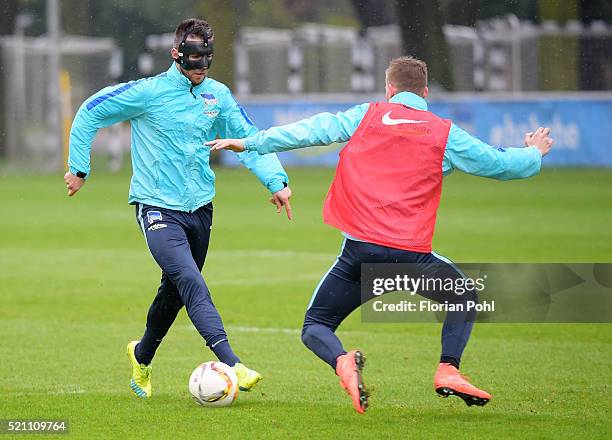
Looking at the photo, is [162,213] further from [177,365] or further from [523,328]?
[523,328]

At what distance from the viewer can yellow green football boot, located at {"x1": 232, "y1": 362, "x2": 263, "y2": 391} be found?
275 inches

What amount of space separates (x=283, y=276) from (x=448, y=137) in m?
7.56

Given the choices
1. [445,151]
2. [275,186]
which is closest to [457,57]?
[275,186]

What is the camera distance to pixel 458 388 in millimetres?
6605

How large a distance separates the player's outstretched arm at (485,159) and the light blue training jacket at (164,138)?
1.35 metres

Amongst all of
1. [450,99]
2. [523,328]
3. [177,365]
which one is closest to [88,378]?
[177,365]

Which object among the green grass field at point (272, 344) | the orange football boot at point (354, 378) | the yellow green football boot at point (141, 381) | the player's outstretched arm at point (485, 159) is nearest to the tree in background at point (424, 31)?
the green grass field at point (272, 344)

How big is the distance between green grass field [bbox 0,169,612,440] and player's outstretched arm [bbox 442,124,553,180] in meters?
Result: 1.42

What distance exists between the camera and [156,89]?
7695 millimetres

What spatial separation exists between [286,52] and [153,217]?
26.8 metres

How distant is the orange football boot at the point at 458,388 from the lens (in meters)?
6.60

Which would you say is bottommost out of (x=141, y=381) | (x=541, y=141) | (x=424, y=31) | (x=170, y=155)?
(x=424, y=31)

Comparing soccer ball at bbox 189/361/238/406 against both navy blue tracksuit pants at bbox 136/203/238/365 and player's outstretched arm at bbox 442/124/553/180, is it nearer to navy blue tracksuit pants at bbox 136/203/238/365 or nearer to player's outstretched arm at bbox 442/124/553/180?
navy blue tracksuit pants at bbox 136/203/238/365

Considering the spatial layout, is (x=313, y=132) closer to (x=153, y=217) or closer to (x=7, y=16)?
(x=153, y=217)
